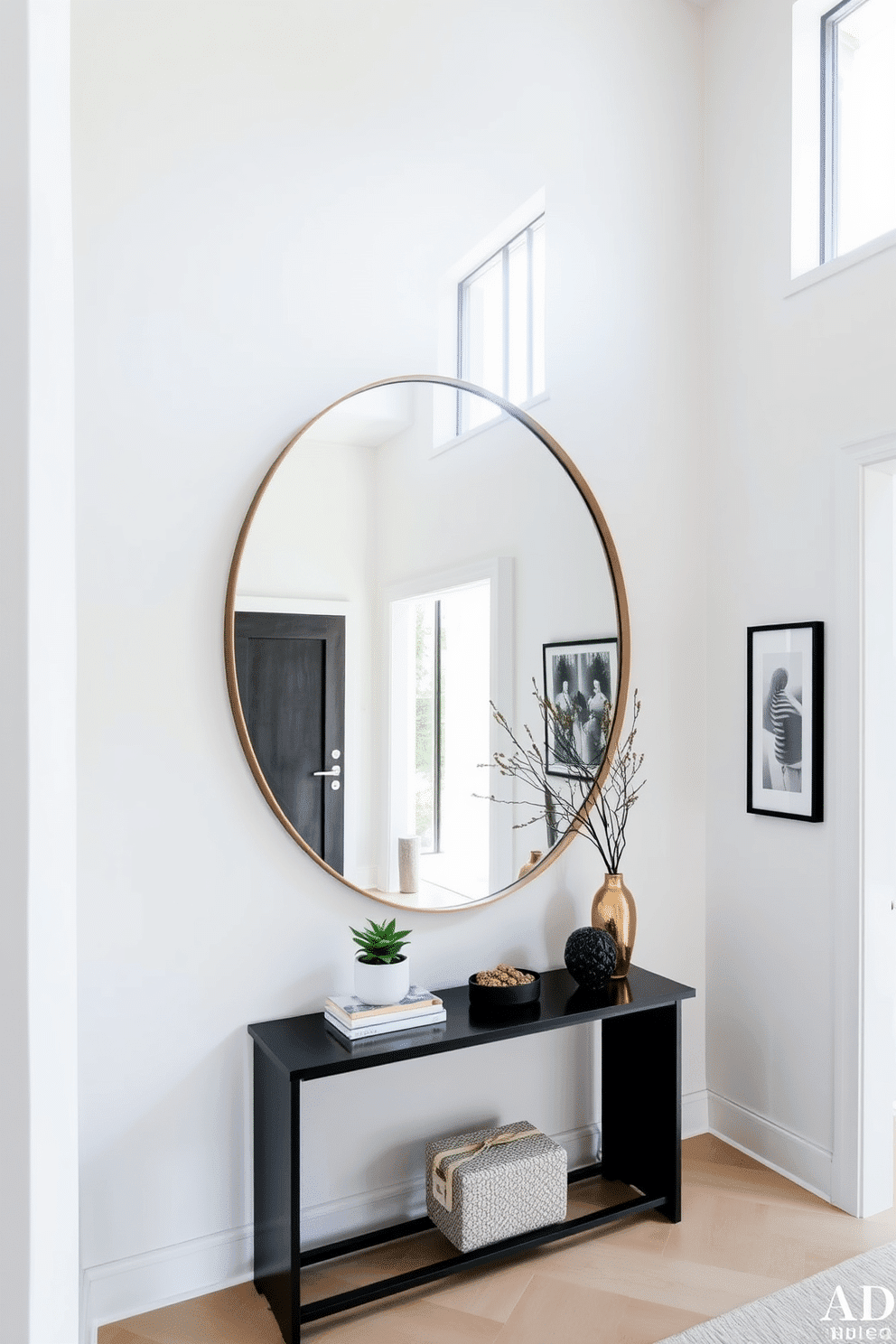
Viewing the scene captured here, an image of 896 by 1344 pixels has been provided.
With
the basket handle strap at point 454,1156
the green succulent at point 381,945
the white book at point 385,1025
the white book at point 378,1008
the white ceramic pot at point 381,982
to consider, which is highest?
the green succulent at point 381,945

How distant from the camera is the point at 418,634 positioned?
2094 millimetres

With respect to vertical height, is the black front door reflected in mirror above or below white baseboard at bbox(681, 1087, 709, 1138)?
above

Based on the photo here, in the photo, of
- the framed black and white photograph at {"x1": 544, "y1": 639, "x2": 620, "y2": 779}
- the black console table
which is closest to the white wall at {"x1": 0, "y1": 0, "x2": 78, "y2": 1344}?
the black console table

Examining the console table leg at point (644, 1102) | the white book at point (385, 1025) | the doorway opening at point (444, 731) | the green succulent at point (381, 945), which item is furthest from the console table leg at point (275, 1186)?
the console table leg at point (644, 1102)

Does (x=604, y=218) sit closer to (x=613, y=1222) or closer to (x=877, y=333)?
(x=877, y=333)

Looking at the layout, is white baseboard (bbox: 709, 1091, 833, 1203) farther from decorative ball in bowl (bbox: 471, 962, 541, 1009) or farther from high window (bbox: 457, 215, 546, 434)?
high window (bbox: 457, 215, 546, 434)

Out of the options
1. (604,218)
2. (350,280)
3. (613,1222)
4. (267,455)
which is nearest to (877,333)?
(604,218)

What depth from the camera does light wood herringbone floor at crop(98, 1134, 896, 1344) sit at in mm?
1743

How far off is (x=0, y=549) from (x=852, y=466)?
2273 millimetres

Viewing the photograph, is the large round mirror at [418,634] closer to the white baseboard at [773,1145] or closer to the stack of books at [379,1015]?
the stack of books at [379,1015]

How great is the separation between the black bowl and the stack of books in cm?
11

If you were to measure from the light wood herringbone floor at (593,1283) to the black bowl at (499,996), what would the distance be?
1.84 ft

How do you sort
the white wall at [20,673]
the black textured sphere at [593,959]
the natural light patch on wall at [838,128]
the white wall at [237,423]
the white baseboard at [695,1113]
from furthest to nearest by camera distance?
the white baseboard at [695,1113], the natural light patch on wall at [838,128], the black textured sphere at [593,959], the white wall at [237,423], the white wall at [20,673]

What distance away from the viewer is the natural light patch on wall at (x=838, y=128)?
2301mm
